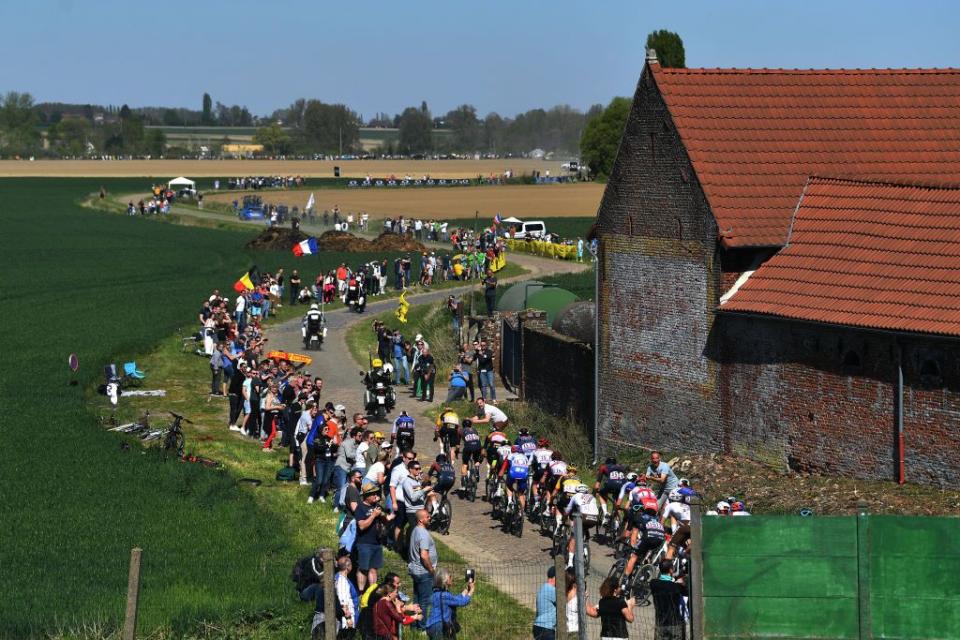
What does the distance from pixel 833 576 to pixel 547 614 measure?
2.90m

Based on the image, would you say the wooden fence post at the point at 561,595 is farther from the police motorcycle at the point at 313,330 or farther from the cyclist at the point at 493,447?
the police motorcycle at the point at 313,330

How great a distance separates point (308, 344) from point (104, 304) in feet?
45.1

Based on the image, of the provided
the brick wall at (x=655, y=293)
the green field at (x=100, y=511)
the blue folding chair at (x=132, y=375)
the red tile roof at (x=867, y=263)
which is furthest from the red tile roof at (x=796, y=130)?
the blue folding chair at (x=132, y=375)

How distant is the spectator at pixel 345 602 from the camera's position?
55.8 ft

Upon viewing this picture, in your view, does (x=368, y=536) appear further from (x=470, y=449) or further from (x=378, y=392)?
(x=378, y=392)

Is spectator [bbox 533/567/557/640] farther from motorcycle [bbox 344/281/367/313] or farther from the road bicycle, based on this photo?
motorcycle [bbox 344/281/367/313]

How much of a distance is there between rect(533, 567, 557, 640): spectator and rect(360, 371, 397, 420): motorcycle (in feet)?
58.3

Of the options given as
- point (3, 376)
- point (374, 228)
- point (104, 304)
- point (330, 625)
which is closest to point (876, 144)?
point (330, 625)

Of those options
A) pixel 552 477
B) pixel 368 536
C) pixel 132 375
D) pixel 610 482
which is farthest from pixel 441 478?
pixel 132 375

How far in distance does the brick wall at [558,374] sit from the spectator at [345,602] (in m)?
15.1

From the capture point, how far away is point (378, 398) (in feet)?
111

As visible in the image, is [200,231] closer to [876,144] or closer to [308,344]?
[308,344]

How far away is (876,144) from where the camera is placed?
30.0m

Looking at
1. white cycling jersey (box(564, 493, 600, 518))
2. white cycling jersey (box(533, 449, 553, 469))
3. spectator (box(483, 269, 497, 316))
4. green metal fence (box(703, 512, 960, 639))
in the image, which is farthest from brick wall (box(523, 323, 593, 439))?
green metal fence (box(703, 512, 960, 639))
